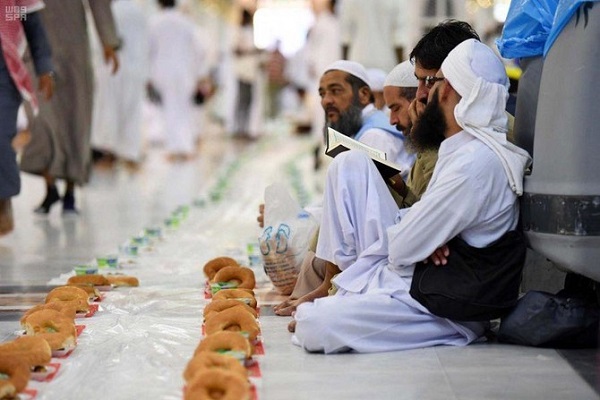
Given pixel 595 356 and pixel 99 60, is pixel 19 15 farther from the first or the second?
pixel 99 60

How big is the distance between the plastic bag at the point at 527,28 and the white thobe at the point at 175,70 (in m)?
10.9

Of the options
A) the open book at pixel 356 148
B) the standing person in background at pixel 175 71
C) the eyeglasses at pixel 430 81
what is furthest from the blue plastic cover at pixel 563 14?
the standing person in background at pixel 175 71

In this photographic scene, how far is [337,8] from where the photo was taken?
1515cm

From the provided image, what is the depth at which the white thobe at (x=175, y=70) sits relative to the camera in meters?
14.9

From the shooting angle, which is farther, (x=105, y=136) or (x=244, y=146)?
(x=244, y=146)

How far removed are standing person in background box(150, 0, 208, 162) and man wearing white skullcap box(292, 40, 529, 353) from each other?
36.3 ft

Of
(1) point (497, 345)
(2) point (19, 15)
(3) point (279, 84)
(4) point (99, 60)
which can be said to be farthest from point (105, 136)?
(3) point (279, 84)

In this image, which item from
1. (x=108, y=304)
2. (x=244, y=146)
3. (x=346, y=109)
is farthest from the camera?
(x=244, y=146)

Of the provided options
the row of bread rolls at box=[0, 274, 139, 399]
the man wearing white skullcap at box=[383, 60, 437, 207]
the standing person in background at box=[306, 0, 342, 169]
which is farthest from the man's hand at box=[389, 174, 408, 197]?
the standing person in background at box=[306, 0, 342, 169]

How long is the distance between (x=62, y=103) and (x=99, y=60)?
4487mm

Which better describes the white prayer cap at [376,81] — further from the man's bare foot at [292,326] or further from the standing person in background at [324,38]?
the standing person in background at [324,38]

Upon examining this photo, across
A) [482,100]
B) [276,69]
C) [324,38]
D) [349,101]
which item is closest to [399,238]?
[482,100]

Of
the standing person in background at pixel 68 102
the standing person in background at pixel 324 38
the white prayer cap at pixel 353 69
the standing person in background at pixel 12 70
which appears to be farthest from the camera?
the standing person in background at pixel 324 38

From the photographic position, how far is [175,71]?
15.0 meters
